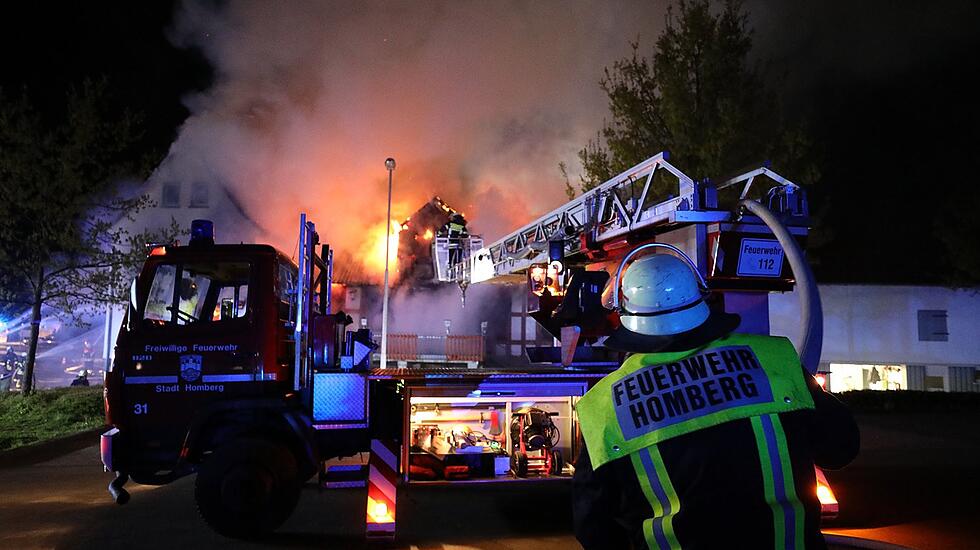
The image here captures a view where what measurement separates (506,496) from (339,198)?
53.6ft

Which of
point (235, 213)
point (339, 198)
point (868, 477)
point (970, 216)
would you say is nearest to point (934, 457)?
point (868, 477)

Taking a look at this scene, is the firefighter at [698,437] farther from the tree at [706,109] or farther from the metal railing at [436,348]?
the metal railing at [436,348]

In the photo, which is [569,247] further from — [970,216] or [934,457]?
[970,216]

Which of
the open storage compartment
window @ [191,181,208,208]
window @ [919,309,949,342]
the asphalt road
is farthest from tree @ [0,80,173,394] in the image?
window @ [919,309,949,342]

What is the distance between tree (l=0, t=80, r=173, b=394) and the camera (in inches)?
465

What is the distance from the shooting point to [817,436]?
5.39 ft

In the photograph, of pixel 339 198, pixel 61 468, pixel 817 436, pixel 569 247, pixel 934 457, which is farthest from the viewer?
pixel 339 198

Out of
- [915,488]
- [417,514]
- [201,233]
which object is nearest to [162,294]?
[201,233]

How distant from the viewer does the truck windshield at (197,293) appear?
5152mm

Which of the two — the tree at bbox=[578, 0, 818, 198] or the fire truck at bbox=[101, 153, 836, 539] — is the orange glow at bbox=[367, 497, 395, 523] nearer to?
the fire truck at bbox=[101, 153, 836, 539]

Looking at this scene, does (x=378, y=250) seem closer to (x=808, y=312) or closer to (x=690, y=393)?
Answer: (x=808, y=312)

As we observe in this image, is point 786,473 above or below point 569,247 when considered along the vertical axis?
below

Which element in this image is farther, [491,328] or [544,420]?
[491,328]

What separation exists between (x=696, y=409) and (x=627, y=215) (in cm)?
471
